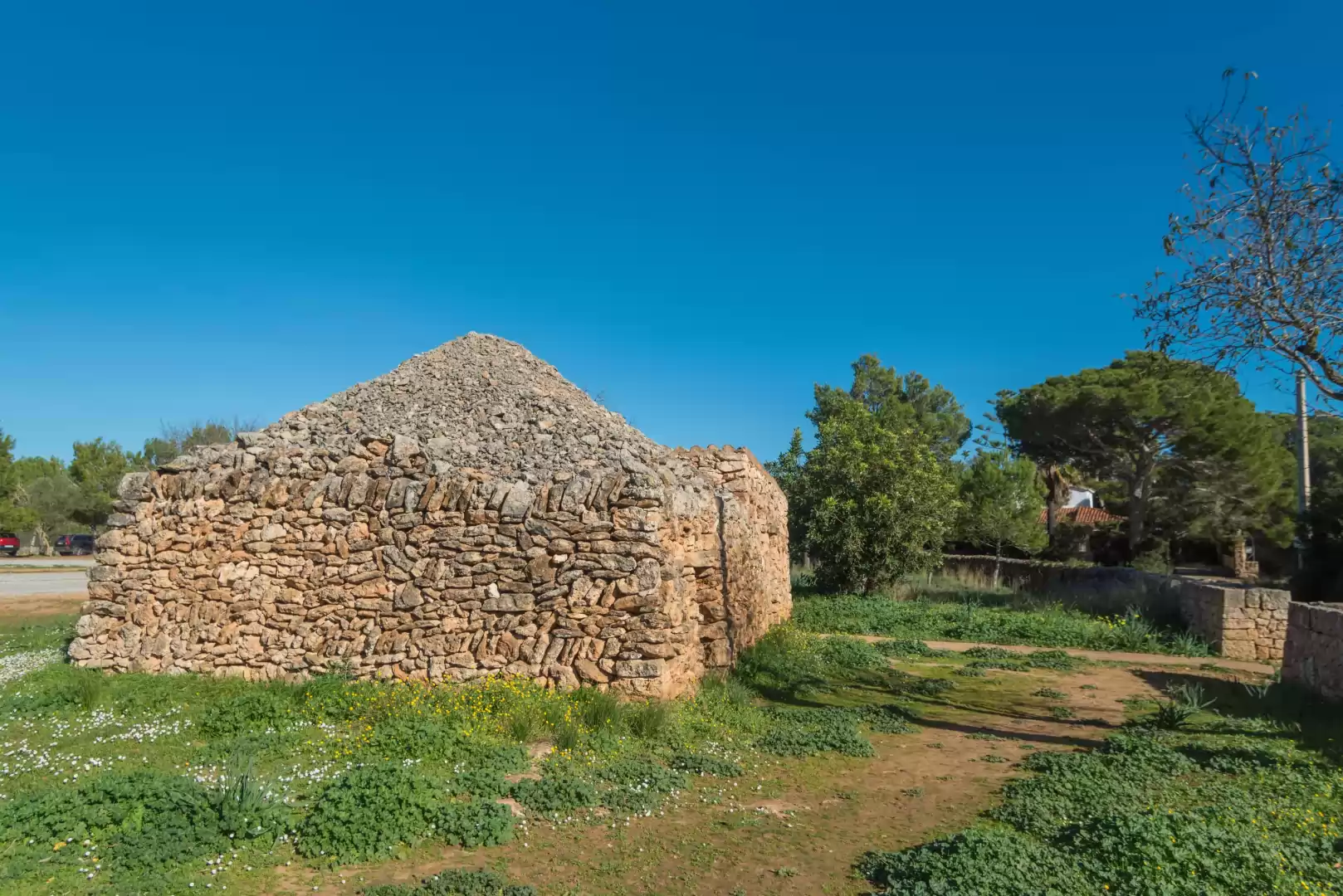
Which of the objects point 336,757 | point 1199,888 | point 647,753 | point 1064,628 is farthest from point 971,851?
point 1064,628

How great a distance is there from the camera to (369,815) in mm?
5277

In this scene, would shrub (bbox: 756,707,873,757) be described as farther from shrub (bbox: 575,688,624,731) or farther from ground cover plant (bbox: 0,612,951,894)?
shrub (bbox: 575,688,624,731)

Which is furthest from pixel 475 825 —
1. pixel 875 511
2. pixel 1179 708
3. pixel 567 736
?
pixel 875 511

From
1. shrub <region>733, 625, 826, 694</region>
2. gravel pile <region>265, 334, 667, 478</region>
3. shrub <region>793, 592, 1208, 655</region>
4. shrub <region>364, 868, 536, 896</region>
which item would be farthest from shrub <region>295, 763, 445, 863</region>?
shrub <region>793, 592, 1208, 655</region>

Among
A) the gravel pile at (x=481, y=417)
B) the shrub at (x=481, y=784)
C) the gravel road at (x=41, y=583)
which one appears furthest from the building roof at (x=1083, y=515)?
the gravel road at (x=41, y=583)

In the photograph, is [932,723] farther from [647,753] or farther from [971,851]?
[971,851]

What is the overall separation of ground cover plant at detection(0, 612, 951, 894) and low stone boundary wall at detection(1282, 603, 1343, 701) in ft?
14.0

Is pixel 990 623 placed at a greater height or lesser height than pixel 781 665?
greater

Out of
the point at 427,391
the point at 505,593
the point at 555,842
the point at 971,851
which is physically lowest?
the point at 555,842

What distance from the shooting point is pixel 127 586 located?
9.55 metres

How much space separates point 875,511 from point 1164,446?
14672mm

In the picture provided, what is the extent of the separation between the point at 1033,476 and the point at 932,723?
24.9 metres

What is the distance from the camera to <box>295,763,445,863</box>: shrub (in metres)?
5.03

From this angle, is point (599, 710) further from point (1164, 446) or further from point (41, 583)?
point (1164, 446)
